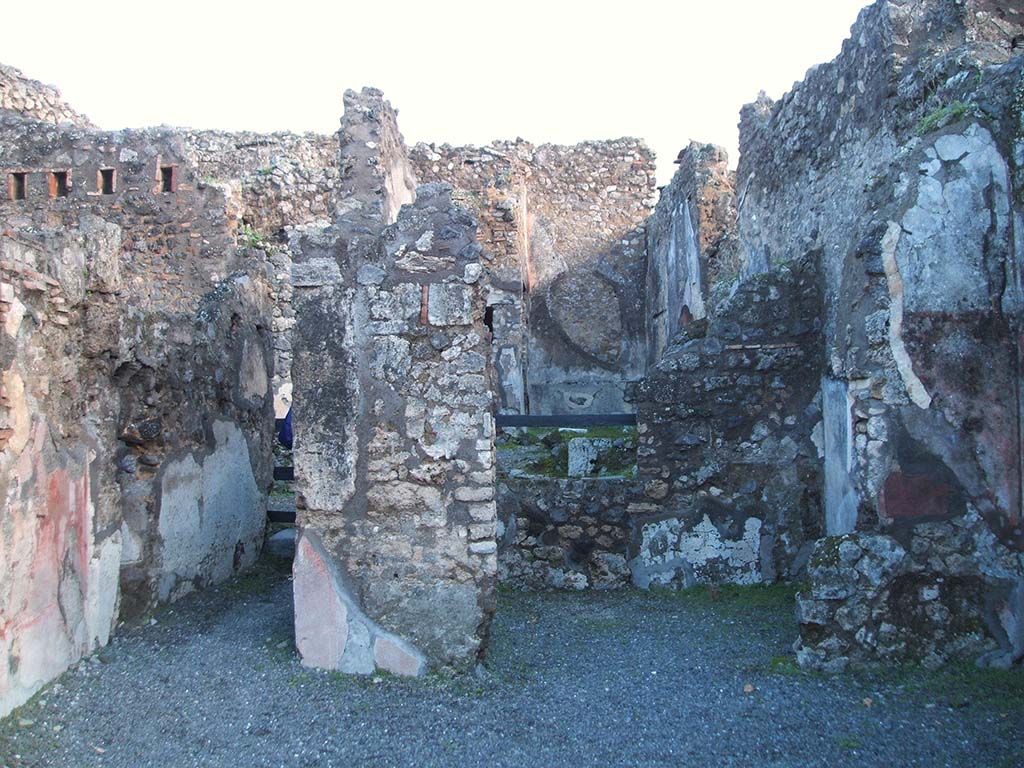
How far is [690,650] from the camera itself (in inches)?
178

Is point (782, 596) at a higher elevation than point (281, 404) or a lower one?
lower

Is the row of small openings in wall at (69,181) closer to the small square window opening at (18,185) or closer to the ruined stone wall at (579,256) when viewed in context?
the small square window opening at (18,185)

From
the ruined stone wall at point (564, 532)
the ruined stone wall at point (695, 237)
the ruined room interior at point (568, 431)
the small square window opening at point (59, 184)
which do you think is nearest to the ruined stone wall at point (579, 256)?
the ruined stone wall at point (695, 237)

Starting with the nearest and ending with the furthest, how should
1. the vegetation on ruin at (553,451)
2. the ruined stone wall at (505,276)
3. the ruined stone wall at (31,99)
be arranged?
the vegetation on ruin at (553,451)
the ruined stone wall at (505,276)
the ruined stone wall at (31,99)

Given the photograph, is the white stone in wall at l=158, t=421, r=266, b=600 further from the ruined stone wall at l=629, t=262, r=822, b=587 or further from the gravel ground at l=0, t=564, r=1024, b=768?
the ruined stone wall at l=629, t=262, r=822, b=587

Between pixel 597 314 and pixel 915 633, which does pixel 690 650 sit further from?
pixel 597 314

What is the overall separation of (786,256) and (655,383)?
181 centimetres

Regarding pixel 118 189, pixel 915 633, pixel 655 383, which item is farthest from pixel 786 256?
pixel 118 189

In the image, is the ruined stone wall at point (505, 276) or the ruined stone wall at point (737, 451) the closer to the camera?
the ruined stone wall at point (737, 451)

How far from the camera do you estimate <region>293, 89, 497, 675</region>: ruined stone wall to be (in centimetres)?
396

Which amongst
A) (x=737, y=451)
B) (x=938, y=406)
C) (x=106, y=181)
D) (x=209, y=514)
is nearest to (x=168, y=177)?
(x=106, y=181)

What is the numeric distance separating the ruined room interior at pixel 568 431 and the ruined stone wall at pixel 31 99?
7.34 metres

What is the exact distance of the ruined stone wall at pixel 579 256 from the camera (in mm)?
12453

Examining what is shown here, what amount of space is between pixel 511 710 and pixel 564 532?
7.20ft
